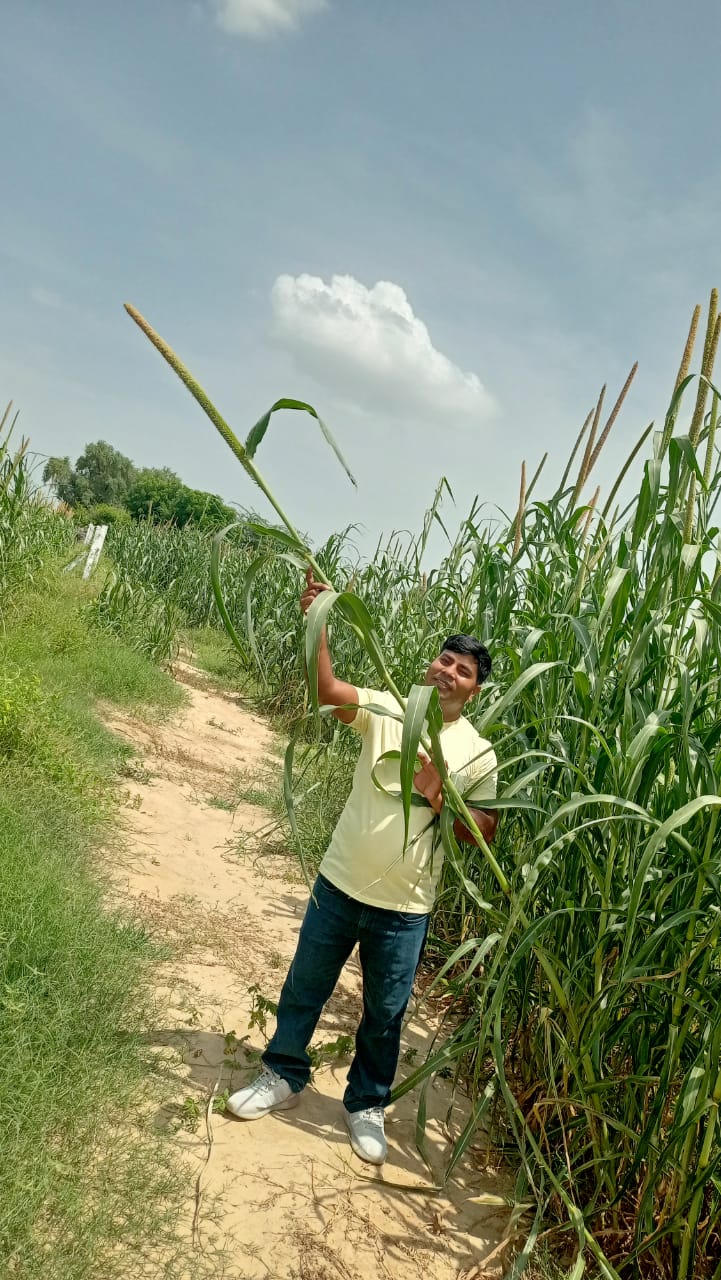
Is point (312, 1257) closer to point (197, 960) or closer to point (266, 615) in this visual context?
point (197, 960)

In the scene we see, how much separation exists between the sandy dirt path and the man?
12cm

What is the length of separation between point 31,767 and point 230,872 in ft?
3.96

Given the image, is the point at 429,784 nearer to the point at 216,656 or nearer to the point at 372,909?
the point at 372,909

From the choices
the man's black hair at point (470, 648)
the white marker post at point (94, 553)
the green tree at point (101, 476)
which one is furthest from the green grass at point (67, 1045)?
the green tree at point (101, 476)

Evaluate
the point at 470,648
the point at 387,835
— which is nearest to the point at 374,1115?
the point at 387,835

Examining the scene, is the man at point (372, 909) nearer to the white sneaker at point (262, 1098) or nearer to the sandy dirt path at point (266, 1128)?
the white sneaker at point (262, 1098)

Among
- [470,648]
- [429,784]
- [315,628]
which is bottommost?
[429,784]

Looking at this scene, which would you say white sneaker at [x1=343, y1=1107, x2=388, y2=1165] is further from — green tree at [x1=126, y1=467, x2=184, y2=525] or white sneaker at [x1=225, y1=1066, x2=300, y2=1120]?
green tree at [x1=126, y1=467, x2=184, y2=525]

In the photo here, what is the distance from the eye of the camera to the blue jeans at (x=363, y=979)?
2525 millimetres

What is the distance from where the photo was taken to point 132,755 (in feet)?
19.0

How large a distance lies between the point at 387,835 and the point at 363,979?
528 millimetres

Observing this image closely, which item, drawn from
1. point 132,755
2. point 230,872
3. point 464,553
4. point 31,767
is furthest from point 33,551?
point 464,553

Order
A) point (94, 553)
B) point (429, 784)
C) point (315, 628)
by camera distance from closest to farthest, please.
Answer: point (315, 628), point (429, 784), point (94, 553)

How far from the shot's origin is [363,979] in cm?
262
